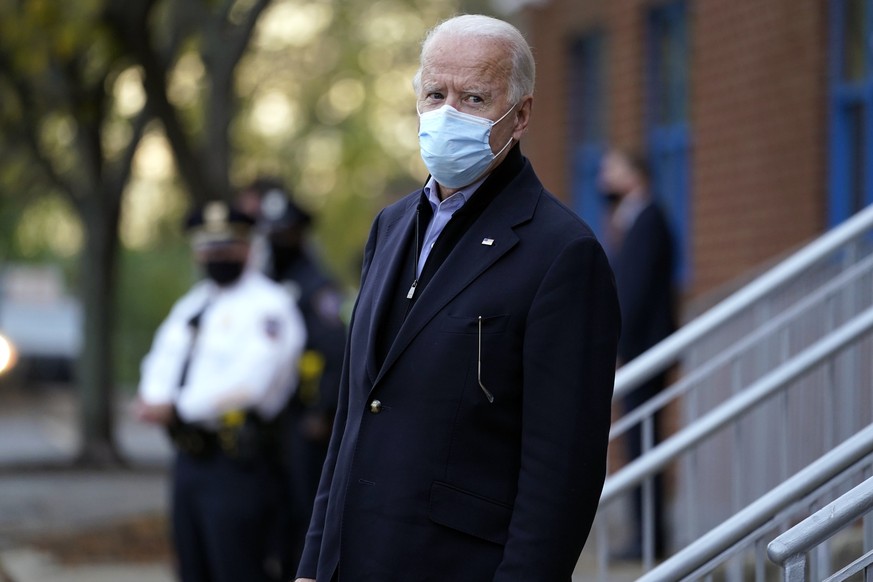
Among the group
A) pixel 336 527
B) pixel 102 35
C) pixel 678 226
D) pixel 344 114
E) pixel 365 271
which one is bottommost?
pixel 336 527

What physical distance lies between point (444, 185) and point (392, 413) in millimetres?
515

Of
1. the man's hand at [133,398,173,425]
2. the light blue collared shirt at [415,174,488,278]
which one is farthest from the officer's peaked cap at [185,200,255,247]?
the light blue collared shirt at [415,174,488,278]

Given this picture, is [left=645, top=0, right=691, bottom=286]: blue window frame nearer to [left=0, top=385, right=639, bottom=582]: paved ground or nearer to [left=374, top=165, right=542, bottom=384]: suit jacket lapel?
[left=0, top=385, right=639, bottom=582]: paved ground

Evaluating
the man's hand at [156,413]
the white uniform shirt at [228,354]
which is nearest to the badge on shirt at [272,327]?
the white uniform shirt at [228,354]

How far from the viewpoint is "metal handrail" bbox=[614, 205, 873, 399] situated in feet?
17.5

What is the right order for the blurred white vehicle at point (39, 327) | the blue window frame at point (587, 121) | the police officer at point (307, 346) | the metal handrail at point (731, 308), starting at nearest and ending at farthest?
the metal handrail at point (731, 308)
the police officer at point (307, 346)
the blue window frame at point (587, 121)
the blurred white vehicle at point (39, 327)

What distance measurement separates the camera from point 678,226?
35.1 ft

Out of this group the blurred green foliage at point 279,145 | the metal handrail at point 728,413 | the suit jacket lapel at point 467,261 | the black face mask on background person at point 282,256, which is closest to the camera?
the suit jacket lapel at point 467,261

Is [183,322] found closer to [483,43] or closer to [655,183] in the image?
[483,43]

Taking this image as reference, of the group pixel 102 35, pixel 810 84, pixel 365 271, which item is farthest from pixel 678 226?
pixel 365 271

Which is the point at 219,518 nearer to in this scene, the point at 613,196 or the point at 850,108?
the point at 613,196

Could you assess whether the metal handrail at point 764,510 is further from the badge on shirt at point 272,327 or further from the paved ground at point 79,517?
the paved ground at point 79,517

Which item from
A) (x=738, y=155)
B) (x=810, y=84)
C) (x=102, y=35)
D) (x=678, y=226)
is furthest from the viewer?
(x=102, y=35)

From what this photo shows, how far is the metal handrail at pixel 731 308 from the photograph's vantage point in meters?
5.32
